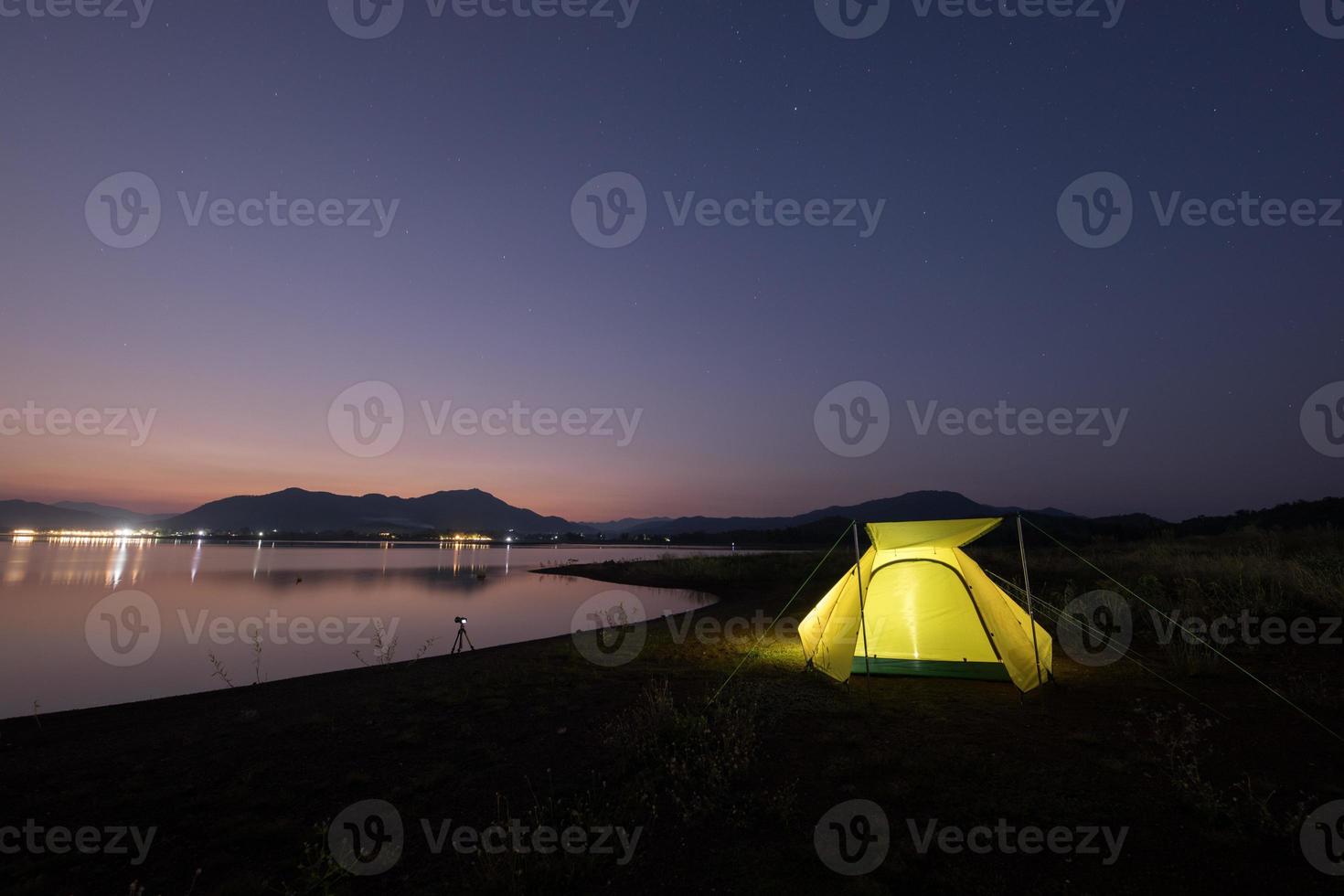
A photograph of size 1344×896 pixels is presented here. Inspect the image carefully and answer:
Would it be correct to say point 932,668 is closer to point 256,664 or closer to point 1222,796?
point 1222,796

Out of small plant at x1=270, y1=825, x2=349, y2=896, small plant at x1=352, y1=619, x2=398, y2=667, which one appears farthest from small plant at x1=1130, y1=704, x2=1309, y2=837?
small plant at x1=352, y1=619, x2=398, y2=667

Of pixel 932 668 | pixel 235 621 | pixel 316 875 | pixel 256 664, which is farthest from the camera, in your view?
pixel 235 621

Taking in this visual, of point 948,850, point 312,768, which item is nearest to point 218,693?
point 312,768

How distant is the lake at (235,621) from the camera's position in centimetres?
1509

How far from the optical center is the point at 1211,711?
25.6 feet

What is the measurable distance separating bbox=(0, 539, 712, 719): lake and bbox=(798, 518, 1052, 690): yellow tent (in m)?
10.4

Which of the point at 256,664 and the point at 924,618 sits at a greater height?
the point at 924,618

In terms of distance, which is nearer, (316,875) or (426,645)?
(316,875)

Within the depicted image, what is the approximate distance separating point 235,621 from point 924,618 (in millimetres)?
26199

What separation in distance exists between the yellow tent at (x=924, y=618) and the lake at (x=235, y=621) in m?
10.4

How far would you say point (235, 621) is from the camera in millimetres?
24078

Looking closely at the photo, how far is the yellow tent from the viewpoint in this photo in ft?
31.3

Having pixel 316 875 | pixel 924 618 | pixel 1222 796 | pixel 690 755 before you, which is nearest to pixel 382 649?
pixel 690 755

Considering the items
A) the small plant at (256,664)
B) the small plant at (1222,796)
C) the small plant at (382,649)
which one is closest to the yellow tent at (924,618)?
the small plant at (1222,796)
